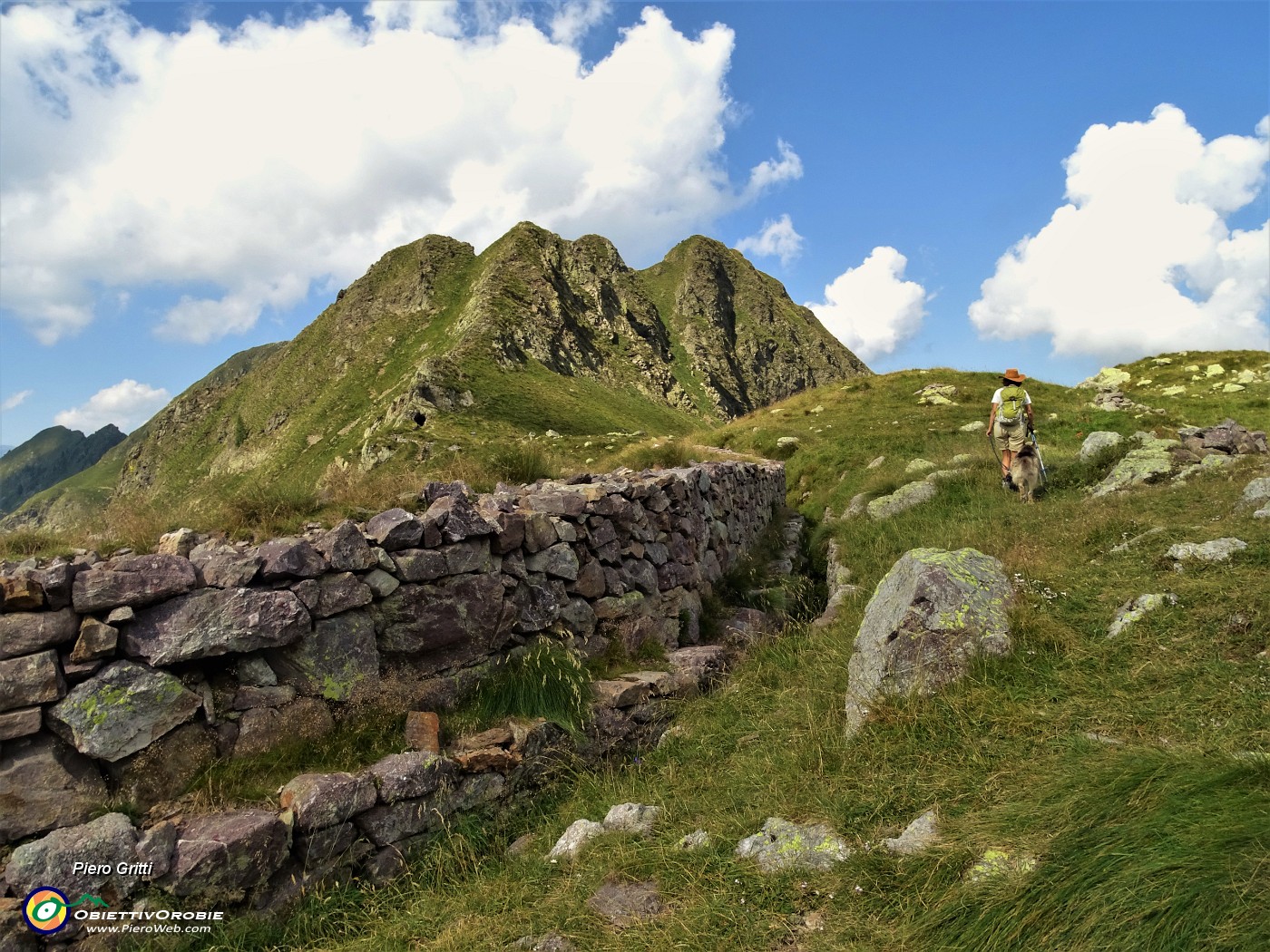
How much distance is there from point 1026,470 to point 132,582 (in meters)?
12.6

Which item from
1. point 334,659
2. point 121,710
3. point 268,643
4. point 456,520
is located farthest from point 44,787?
point 456,520

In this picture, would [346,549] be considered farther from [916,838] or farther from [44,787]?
[916,838]

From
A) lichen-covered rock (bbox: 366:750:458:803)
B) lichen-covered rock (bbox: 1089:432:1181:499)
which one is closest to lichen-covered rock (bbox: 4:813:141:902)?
lichen-covered rock (bbox: 366:750:458:803)

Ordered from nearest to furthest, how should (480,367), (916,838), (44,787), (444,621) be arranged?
(916,838) → (44,787) → (444,621) → (480,367)

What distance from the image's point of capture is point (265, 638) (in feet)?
15.0

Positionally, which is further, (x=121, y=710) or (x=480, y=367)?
(x=480, y=367)

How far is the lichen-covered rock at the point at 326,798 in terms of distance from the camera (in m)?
4.18

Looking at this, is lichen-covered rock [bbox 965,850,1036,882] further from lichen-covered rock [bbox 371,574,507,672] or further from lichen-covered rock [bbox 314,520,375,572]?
lichen-covered rock [bbox 314,520,375,572]

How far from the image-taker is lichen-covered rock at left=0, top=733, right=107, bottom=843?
365 cm

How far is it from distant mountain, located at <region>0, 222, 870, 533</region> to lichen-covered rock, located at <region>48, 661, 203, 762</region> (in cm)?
2721

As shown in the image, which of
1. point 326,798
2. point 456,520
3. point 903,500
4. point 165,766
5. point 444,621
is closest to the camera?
point 165,766

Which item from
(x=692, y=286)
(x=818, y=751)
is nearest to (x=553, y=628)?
(x=818, y=751)

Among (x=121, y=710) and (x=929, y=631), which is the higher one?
(x=121, y=710)

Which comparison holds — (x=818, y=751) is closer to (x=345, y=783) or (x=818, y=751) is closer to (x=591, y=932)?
(x=591, y=932)
